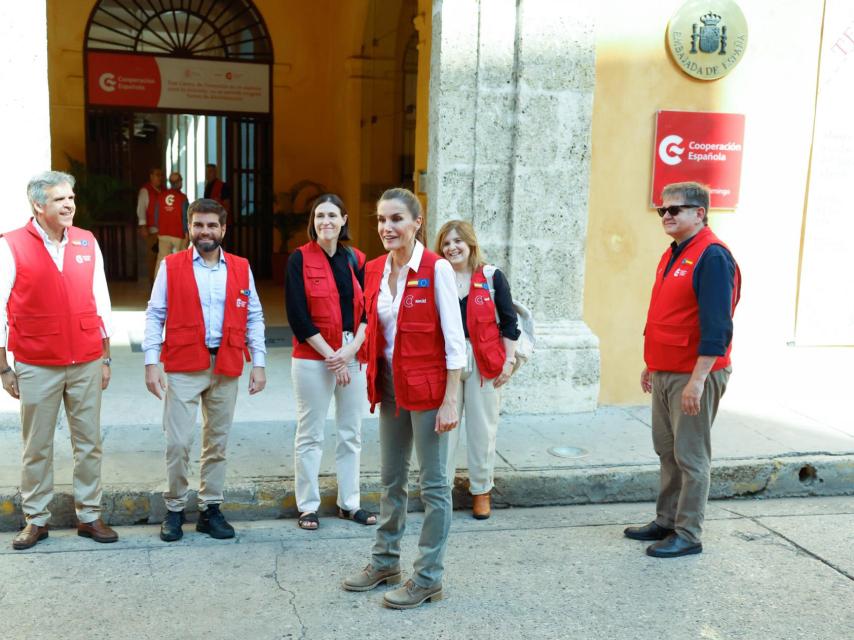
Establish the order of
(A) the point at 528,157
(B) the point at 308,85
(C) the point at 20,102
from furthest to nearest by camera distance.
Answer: (B) the point at 308,85 → (A) the point at 528,157 → (C) the point at 20,102

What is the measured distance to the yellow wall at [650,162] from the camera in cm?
717

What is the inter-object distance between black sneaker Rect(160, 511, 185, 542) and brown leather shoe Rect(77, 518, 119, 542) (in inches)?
9.6

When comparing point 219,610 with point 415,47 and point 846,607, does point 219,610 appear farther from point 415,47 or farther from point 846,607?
point 415,47

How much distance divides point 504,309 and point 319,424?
1210 millimetres

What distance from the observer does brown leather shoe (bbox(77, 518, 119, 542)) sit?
4.79 metres

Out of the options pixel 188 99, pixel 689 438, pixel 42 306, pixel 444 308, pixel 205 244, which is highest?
pixel 188 99

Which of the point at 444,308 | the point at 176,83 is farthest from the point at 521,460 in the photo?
the point at 176,83

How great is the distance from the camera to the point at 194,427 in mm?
4766

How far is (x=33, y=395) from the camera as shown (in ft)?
15.2

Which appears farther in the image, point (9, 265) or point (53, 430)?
point (53, 430)

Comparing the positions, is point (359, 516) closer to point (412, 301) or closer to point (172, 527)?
point (172, 527)

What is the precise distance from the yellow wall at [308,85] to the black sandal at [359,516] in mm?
7516

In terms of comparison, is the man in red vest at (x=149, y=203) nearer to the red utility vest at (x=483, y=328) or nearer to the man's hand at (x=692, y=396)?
the red utility vest at (x=483, y=328)

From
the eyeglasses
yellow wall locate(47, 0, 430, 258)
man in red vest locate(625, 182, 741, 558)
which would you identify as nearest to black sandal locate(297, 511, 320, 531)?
man in red vest locate(625, 182, 741, 558)
